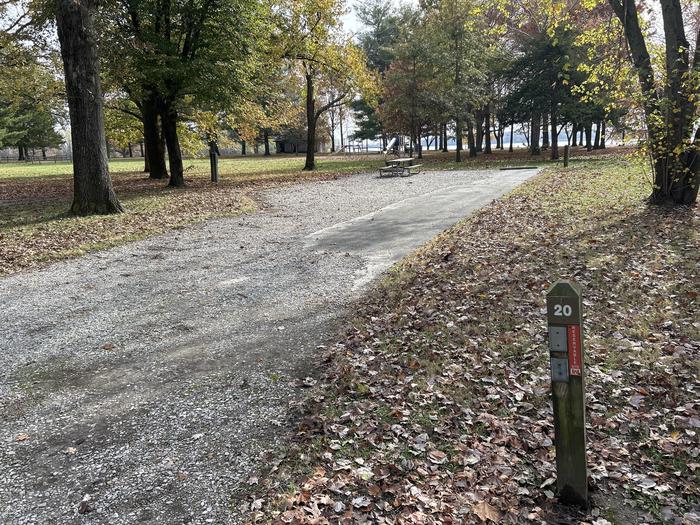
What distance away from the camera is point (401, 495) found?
2859 mm

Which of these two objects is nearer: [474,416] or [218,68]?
Answer: [474,416]

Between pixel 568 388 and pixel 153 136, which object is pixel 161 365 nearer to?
pixel 568 388

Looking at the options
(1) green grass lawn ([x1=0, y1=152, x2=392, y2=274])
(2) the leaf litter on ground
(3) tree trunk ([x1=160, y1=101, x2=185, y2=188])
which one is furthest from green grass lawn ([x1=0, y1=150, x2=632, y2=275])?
(2) the leaf litter on ground

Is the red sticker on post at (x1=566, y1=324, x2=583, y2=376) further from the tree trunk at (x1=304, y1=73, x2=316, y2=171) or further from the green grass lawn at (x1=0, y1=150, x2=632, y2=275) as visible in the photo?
the tree trunk at (x1=304, y1=73, x2=316, y2=171)

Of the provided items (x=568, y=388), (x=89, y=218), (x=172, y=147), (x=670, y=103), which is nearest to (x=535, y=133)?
(x=172, y=147)

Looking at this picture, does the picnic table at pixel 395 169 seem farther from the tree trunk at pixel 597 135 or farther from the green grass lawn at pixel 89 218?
the tree trunk at pixel 597 135

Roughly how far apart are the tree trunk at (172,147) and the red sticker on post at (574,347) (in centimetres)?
1800

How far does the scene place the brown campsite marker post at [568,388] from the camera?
245cm

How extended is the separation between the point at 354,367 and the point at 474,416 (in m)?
1.21

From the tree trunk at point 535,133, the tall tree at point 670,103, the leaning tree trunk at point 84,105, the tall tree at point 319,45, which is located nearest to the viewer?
the tall tree at point 670,103

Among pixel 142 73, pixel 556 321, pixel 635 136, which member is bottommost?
pixel 556 321

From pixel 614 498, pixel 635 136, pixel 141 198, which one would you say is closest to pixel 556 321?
pixel 614 498

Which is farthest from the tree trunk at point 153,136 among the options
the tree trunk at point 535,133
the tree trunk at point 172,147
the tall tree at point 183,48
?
the tree trunk at point 535,133

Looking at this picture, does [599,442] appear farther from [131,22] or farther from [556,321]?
[131,22]
